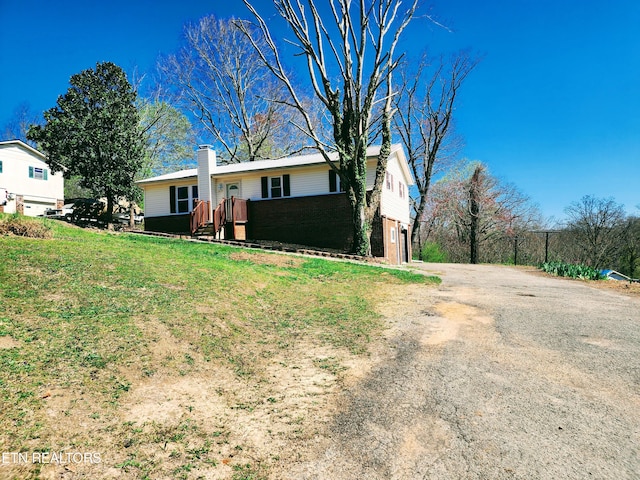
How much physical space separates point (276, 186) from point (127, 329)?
16.1 metres

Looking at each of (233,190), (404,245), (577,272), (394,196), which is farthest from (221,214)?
(577,272)

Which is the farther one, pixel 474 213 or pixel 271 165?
pixel 474 213

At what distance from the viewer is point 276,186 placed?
20.3m

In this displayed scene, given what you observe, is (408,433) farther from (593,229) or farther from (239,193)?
(593,229)

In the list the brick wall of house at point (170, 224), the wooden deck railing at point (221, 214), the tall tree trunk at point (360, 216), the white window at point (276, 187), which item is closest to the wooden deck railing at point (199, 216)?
the wooden deck railing at point (221, 214)

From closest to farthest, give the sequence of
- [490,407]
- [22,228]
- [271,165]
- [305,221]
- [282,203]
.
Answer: [490,407] → [22,228] → [305,221] → [282,203] → [271,165]

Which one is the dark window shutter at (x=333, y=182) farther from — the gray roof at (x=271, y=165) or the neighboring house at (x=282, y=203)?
the gray roof at (x=271, y=165)

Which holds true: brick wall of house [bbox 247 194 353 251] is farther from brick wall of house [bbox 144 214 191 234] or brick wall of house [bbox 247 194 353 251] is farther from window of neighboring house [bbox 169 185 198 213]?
brick wall of house [bbox 144 214 191 234]

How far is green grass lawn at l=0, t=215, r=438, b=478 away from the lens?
2.99 m

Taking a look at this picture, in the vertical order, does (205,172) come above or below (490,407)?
above

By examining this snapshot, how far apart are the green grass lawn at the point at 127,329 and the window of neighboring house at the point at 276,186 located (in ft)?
36.8

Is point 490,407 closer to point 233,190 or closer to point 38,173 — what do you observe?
point 233,190

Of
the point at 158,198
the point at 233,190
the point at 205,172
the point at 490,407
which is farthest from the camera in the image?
the point at 158,198

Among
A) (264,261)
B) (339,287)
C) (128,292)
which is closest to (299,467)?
(128,292)
